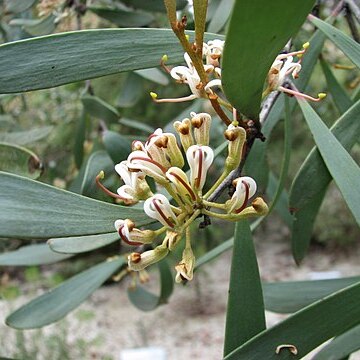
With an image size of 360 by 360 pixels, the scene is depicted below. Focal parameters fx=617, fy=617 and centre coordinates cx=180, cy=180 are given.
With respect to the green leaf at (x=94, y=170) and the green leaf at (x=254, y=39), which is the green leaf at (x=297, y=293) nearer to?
the green leaf at (x=94, y=170)

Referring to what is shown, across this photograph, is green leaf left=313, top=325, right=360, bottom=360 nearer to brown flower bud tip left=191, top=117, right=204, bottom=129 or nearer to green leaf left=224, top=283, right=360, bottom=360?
green leaf left=224, top=283, right=360, bottom=360

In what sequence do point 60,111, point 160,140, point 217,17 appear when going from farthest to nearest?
point 60,111, point 217,17, point 160,140

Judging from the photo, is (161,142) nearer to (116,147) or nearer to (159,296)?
(116,147)

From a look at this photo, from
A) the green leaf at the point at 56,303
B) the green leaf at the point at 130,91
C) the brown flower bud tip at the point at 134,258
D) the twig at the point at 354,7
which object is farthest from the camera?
the green leaf at the point at 130,91

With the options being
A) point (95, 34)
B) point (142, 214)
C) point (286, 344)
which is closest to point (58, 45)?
point (95, 34)

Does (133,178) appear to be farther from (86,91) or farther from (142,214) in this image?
(86,91)

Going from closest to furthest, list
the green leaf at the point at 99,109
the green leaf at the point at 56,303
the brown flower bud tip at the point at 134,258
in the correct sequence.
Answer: the brown flower bud tip at the point at 134,258 < the green leaf at the point at 56,303 < the green leaf at the point at 99,109

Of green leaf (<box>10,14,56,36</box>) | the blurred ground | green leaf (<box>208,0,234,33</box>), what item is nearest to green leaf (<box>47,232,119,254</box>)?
green leaf (<box>208,0,234,33</box>)

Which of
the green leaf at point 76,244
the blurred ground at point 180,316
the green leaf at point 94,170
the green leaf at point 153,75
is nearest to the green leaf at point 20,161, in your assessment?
the green leaf at point 94,170
